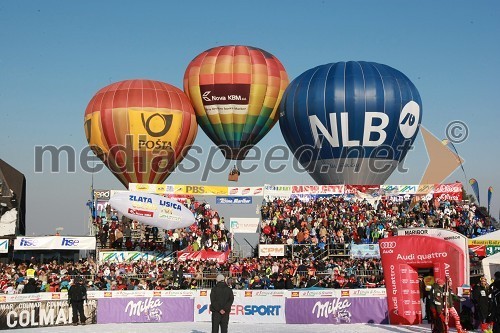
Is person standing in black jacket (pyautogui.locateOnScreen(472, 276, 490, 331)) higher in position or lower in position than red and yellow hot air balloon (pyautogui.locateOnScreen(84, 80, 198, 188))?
lower

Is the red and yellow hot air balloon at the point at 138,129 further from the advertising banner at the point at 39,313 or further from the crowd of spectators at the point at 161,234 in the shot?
the advertising banner at the point at 39,313

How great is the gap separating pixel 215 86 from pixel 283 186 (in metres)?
10.7

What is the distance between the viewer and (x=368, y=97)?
47.4 meters

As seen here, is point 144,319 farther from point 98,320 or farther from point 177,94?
point 177,94

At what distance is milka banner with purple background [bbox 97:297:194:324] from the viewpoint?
24.8m

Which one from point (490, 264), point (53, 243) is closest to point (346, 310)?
point (490, 264)

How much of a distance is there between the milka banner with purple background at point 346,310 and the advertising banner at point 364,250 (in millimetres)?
12365

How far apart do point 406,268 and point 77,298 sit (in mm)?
9260

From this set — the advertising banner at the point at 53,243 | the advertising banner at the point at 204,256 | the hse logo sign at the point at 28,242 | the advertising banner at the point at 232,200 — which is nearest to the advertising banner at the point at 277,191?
the advertising banner at the point at 232,200

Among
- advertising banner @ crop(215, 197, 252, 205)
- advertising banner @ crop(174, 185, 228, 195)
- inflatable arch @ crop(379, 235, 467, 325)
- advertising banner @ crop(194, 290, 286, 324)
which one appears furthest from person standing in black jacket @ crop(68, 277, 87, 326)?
advertising banner @ crop(215, 197, 252, 205)

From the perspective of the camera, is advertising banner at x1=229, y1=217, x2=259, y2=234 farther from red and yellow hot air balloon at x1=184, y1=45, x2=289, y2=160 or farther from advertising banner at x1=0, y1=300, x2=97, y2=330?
advertising banner at x1=0, y1=300, x2=97, y2=330

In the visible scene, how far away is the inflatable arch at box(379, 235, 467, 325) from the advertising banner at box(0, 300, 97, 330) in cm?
866

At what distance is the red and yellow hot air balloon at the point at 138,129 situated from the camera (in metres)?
48.6

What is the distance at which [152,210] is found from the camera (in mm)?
35406
